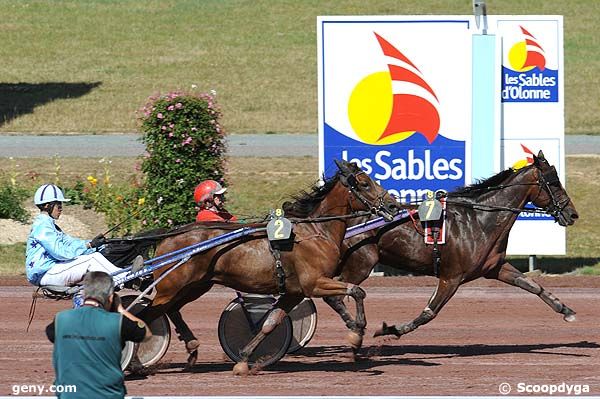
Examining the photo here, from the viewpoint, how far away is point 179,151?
52.0 ft

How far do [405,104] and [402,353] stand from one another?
5001 mm

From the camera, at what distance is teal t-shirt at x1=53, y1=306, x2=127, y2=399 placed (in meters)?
6.07

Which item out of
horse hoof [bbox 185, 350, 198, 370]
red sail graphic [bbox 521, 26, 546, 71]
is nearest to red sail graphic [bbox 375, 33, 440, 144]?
red sail graphic [bbox 521, 26, 546, 71]

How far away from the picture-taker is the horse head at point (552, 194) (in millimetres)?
11047

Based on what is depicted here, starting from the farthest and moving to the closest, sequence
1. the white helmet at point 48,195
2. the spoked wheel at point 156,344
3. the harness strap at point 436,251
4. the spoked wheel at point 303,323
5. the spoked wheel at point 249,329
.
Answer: the harness strap at point 436,251 → the spoked wheel at point 303,323 → the spoked wheel at point 249,329 → the spoked wheel at point 156,344 → the white helmet at point 48,195

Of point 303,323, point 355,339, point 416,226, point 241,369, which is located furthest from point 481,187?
point 241,369

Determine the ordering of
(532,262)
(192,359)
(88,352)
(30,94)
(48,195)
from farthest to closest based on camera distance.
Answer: (30,94) < (532,262) < (192,359) < (48,195) < (88,352)

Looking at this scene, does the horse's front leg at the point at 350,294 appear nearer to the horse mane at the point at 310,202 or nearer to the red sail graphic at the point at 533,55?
the horse mane at the point at 310,202

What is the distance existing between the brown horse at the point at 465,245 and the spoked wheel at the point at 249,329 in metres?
0.93

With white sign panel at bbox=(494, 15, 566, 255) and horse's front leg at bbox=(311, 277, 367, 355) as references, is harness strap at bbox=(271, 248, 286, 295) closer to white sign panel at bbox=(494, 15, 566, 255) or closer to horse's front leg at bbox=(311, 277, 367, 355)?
horse's front leg at bbox=(311, 277, 367, 355)

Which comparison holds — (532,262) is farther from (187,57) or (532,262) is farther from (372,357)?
(187,57)

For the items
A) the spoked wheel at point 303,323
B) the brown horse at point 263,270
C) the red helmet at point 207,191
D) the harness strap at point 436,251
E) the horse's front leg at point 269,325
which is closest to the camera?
the brown horse at point 263,270

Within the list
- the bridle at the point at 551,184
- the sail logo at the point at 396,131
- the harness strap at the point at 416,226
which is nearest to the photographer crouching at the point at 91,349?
the harness strap at the point at 416,226

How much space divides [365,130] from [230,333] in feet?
18.0
